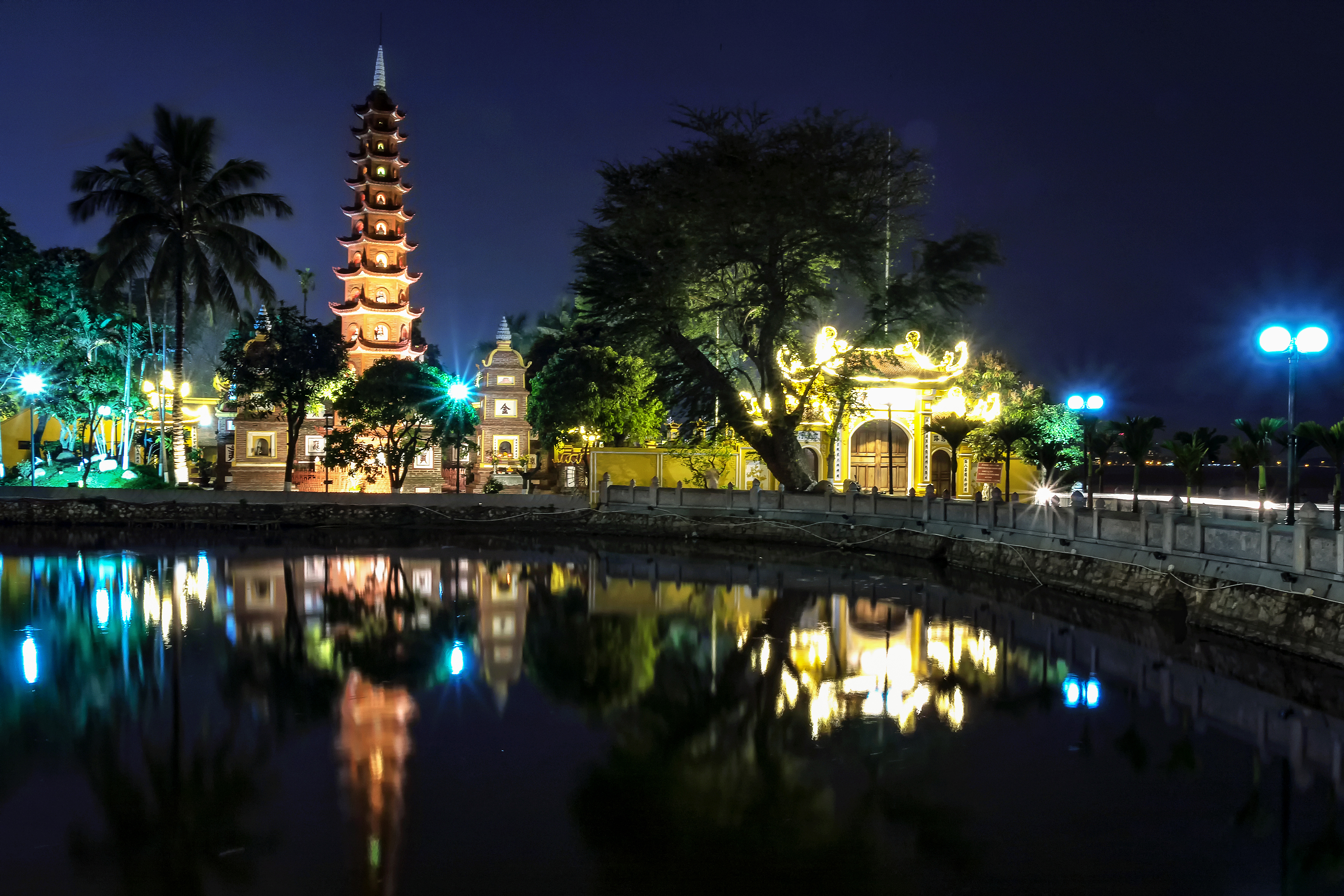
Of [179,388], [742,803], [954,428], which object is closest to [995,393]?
[954,428]

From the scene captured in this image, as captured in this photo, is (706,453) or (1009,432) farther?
(706,453)

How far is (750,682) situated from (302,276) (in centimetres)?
7155

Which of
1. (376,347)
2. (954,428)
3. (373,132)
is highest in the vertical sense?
(373,132)

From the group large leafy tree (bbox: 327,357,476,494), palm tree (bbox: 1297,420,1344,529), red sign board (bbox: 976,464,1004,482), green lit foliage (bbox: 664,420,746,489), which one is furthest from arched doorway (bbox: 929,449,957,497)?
large leafy tree (bbox: 327,357,476,494)

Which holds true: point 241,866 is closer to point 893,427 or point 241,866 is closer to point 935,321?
point 935,321

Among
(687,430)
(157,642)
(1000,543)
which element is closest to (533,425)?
(687,430)

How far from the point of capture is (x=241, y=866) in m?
6.67

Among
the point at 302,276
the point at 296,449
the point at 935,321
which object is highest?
the point at 302,276

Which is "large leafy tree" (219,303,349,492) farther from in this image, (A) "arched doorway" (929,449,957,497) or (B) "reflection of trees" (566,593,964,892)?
(B) "reflection of trees" (566,593,964,892)

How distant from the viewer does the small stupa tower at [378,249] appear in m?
56.5

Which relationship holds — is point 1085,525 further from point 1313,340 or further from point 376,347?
point 376,347

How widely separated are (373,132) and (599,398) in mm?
26098

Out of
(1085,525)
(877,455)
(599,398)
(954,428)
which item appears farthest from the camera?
(599,398)

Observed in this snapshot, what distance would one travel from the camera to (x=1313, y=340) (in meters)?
16.6
